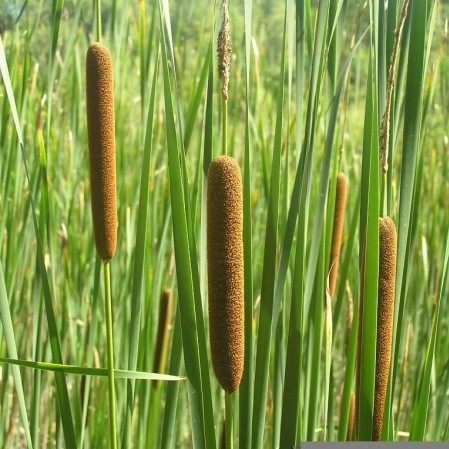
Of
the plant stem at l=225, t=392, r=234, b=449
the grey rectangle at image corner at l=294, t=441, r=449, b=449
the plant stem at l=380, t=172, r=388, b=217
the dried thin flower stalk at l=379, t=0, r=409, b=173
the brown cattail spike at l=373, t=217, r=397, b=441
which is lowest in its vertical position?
the grey rectangle at image corner at l=294, t=441, r=449, b=449

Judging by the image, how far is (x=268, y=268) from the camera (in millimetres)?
735

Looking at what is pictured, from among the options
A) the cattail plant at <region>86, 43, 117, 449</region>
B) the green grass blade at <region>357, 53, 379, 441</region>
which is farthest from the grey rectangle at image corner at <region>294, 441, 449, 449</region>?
the cattail plant at <region>86, 43, 117, 449</region>

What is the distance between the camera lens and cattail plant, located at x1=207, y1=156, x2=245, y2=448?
628 millimetres

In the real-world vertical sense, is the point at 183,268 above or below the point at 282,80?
below

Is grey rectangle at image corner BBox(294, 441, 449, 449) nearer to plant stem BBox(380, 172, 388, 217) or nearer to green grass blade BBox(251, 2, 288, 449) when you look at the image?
green grass blade BBox(251, 2, 288, 449)

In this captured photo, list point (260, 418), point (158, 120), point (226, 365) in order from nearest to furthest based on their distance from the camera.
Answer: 1. point (226, 365)
2. point (260, 418)
3. point (158, 120)

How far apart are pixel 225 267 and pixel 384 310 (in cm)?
19

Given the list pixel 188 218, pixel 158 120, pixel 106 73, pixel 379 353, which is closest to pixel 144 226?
pixel 188 218

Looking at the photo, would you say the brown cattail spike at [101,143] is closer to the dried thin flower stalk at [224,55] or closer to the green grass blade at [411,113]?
the dried thin flower stalk at [224,55]

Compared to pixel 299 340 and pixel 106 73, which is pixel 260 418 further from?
pixel 106 73

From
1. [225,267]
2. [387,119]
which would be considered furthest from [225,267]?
[387,119]

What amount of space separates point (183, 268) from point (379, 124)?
9.5 inches

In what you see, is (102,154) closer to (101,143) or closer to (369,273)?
(101,143)

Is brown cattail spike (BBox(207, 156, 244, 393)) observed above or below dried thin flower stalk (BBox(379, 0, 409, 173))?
below
